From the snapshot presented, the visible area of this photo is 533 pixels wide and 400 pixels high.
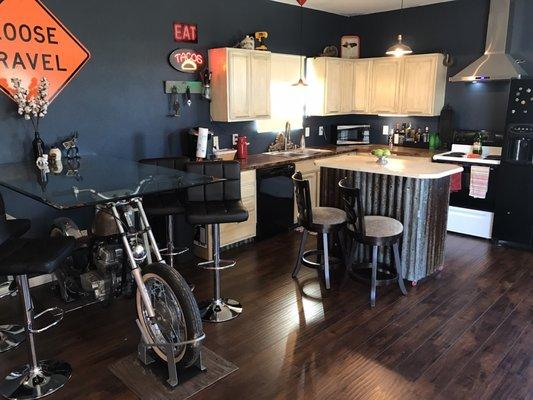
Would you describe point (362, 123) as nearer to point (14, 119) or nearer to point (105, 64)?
point (105, 64)

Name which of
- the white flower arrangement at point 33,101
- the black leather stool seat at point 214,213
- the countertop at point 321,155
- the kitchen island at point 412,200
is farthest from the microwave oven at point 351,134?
the white flower arrangement at point 33,101

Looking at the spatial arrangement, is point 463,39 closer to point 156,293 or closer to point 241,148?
point 241,148

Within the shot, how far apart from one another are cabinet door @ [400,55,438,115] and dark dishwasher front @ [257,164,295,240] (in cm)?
193

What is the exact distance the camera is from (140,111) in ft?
13.8

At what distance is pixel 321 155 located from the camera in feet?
17.5

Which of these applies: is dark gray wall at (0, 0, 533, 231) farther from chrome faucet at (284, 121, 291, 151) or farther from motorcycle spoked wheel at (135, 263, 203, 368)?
motorcycle spoked wheel at (135, 263, 203, 368)

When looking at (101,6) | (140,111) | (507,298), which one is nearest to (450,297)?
(507,298)

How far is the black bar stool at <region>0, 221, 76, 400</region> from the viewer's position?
2.20 metres

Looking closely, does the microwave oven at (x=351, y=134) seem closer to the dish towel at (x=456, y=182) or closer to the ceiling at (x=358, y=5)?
the ceiling at (x=358, y=5)

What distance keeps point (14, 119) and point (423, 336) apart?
11.3 feet

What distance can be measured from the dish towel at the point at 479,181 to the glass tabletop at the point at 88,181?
11.3 feet

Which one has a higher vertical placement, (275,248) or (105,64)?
(105,64)

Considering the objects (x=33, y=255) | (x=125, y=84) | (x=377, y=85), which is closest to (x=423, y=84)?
(x=377, y=85)

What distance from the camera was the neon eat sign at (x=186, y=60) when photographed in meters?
4.36
